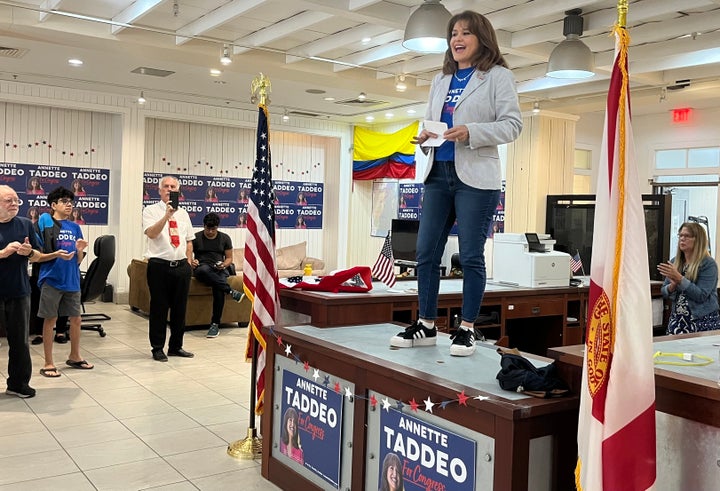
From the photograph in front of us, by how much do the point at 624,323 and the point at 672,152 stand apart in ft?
30.7

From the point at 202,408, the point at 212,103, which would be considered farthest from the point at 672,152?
the point at 202,408

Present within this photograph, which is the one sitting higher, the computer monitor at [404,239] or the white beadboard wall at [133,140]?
the white beadboard wall at [133,140]

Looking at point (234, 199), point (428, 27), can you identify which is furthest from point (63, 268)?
point (234, 199)

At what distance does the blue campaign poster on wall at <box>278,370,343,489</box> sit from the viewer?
3.12 m

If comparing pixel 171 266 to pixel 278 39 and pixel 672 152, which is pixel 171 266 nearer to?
pixel 278 39

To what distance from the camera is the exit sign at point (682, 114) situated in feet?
32.7

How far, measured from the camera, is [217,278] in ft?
26.6

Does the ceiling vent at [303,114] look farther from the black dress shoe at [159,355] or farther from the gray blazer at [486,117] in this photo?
the gray blazer at [486,117]

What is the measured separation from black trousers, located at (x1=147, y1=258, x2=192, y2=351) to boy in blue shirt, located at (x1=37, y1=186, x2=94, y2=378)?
0.73 metres

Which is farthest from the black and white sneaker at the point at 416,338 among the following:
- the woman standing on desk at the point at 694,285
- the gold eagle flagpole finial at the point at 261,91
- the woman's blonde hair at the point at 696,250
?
the woman's blonde hair at the point at 696,250

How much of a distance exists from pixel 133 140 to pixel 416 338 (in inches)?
325

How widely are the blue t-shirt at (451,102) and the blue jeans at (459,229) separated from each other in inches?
1.8

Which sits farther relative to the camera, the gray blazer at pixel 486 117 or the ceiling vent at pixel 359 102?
the ceiling vent at pixel 359 102

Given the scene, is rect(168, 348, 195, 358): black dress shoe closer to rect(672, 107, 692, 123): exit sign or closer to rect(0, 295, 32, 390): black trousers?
rect(0, 295, 32, 390): black trousers
